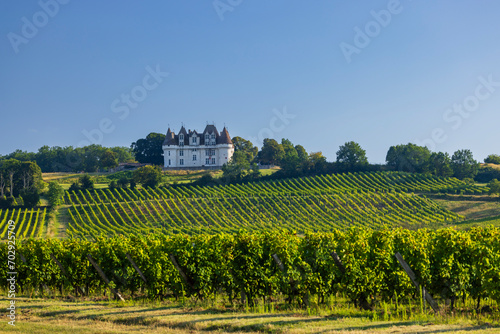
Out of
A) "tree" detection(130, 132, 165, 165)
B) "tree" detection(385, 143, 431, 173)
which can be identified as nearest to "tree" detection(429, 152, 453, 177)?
"tree" detection(385, 143, 431, 173)

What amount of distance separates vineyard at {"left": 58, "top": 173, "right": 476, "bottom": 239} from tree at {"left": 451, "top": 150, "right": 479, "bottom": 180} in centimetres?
774

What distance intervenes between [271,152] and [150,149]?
79.8ft

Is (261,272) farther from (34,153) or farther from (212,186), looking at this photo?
(34,153)

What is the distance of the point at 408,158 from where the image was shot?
80312mm

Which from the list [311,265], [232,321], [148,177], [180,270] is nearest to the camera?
[232,321]

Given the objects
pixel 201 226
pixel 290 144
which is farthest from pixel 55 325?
pixel 290 144

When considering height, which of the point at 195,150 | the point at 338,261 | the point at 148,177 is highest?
the point at 195,150

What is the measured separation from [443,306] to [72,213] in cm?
4847

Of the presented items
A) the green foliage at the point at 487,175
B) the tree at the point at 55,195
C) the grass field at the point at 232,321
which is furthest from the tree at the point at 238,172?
the grass field at the point at 232,321

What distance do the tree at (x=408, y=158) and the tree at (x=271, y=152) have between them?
24.0 metres

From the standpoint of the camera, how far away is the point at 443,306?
38.7 ft

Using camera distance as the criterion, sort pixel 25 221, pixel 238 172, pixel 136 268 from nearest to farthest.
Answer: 1. pixel 136 268
2. pixel 25 221
3. pixel 238 172

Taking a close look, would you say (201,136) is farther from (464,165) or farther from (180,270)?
(180,270)

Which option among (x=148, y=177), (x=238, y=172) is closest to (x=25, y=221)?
(x=148, y=177)
